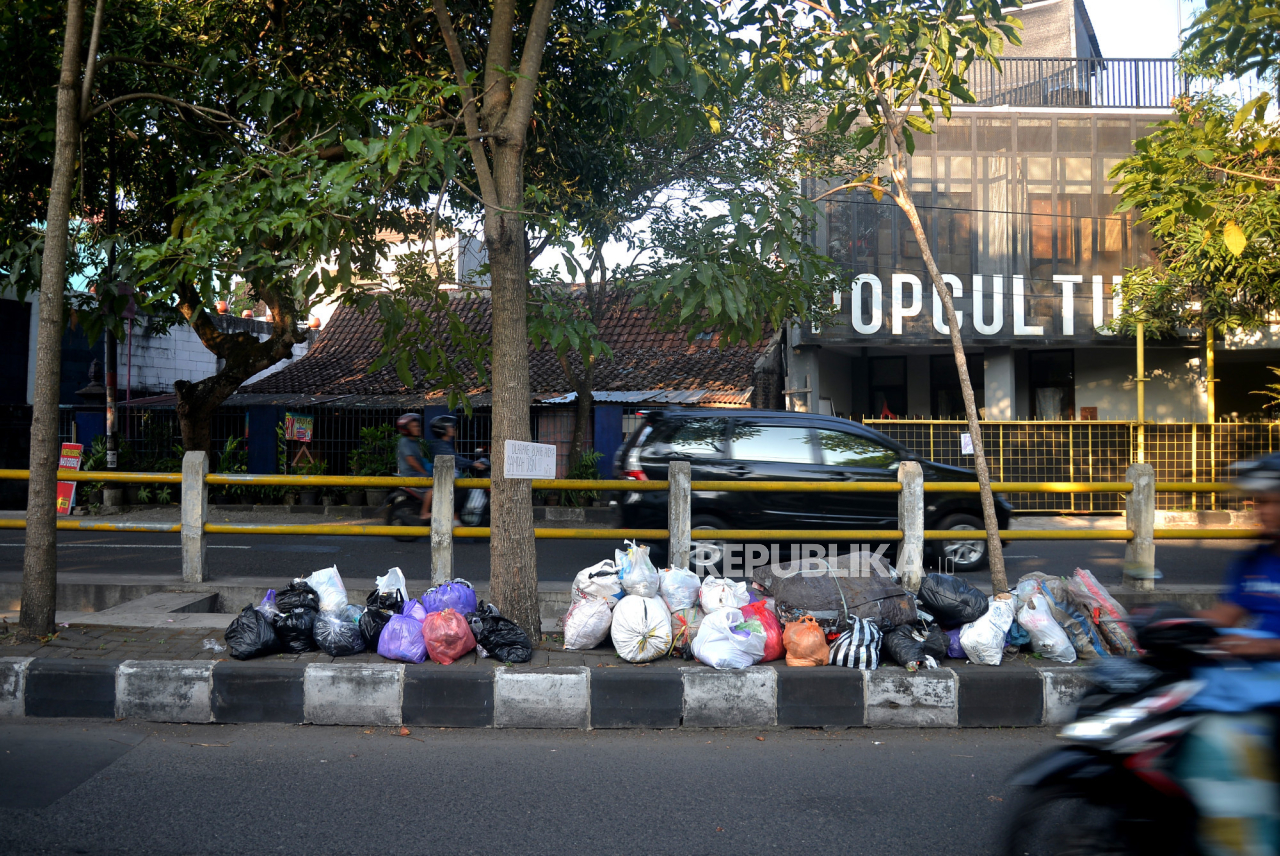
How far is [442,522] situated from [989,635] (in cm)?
373

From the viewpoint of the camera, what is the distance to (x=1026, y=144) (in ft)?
55.7

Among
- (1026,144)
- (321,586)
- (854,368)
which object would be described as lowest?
(321,586)

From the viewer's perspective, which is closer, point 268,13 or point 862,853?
point 862,853

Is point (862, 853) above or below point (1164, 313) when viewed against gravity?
below

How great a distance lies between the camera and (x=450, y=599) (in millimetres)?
5551

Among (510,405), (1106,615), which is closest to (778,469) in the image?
A: (1106,615)

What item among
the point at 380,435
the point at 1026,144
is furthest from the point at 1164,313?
the point at 380,435

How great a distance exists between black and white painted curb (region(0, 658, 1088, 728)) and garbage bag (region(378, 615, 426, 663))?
0.71 feet

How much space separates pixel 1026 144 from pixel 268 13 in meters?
14.0

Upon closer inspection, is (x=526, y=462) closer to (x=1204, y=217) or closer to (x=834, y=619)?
(x=834, y=619)

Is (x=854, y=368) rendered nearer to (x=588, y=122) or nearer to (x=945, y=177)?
(x=945, y=177)

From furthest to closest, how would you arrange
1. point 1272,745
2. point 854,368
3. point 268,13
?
point 854,368
point 268,13
point 1272,745

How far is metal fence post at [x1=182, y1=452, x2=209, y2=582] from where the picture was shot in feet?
21.4

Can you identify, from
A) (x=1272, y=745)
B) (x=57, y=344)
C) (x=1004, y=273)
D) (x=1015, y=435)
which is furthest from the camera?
(x=1004, y=273)
